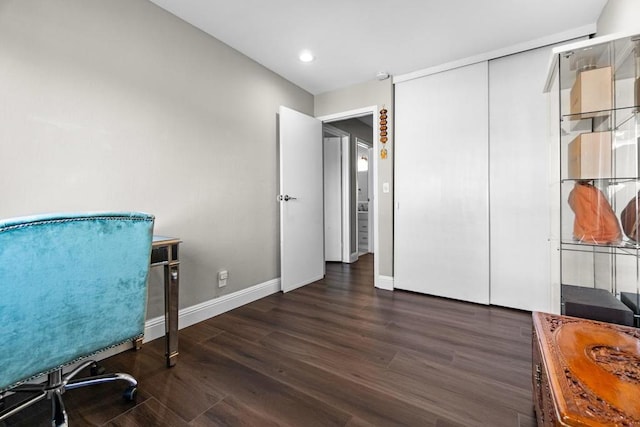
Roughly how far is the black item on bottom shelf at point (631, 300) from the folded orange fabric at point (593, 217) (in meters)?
0.29

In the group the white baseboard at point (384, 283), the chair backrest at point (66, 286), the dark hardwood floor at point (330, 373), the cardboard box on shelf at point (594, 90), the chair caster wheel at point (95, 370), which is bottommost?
the dark hardwood floor at point (330, 373)

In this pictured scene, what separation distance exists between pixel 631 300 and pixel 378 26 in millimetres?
2357

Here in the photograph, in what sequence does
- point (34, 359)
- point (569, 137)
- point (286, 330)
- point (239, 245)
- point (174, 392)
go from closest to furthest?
1. point (34, 359)
2. point (174, 392)
3. point (569, 137)
4. point (286, 330)
5. point (239, 245)

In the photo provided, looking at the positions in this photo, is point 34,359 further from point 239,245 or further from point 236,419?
point 239,245

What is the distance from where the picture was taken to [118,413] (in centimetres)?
129

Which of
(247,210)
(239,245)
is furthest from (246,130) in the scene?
(239,245)

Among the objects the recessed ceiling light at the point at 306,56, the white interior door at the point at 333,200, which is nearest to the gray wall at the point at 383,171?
the recessed ceiling light at the point at 306,56

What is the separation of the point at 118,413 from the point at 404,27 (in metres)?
3.02

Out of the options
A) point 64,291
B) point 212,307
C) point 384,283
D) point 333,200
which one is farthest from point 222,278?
point 333,200

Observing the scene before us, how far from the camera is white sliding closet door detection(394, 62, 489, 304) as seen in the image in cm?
268

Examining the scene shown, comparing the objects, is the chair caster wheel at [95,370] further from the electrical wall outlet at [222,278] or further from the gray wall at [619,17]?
the gray wall at [619,17]

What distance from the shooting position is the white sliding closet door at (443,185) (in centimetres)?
268

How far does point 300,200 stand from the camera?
3215 millimetres

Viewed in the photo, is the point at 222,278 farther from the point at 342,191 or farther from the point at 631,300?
the point at 342,191
